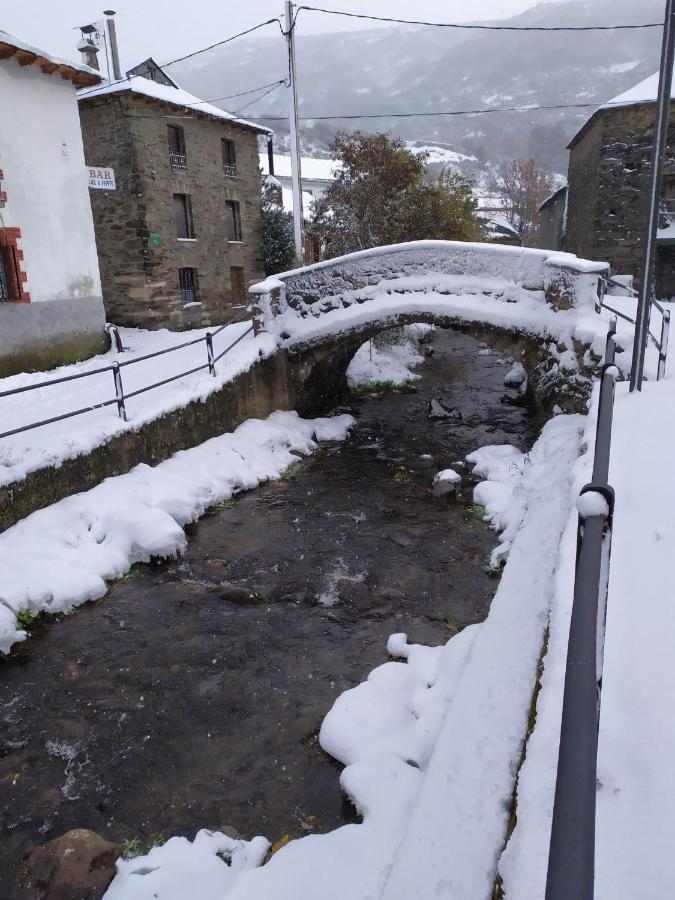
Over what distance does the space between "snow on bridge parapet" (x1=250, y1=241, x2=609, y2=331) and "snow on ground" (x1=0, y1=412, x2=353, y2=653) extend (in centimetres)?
401

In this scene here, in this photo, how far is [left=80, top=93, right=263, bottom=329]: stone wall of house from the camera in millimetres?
17688

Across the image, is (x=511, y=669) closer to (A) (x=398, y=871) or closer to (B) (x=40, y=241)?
(A) (x=398, y=871)

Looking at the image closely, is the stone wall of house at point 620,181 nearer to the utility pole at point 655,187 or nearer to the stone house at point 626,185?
the stone house at point 626,185

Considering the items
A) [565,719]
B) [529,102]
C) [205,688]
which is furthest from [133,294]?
[529,102]

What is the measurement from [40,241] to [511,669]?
11855 mm

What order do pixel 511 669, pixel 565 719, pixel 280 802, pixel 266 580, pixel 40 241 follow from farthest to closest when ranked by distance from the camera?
pixel 40 241, pixel 266 580, pixel 280 802, pixel 511 669, pixel 565 719

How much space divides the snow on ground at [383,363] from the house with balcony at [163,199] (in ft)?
18.8

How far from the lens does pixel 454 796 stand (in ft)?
9.91

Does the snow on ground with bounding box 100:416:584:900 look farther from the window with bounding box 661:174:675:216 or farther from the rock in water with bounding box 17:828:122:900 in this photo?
the window with bounding box 661:174:675:216

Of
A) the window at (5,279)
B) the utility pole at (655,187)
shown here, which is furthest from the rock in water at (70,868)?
the window at (5,279)

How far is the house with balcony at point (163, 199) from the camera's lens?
1769 cm

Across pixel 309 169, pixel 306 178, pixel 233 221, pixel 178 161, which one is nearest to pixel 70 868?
pixel 178 161

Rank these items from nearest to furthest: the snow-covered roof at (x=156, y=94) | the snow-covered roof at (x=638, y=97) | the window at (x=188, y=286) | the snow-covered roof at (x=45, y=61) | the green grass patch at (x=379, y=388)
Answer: the snow-covered roof at (x=45, y=61) < the green grass patch at (x=379, y=388) < the snow-covered roof at (x=156, y=94) < the window at (x=188, y=286) < the snow-covered roof at (x=638, y=97)

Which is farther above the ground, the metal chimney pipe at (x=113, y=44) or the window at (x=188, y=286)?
the metal chimney pipe at (x=113, y=44)
